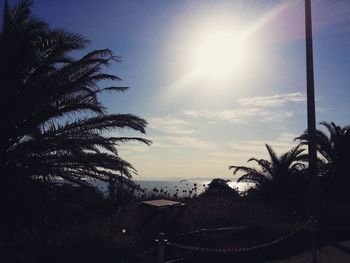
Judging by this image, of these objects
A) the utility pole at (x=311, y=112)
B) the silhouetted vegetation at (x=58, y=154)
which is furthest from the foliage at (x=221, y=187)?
the utility pole at (x=311, y=112)

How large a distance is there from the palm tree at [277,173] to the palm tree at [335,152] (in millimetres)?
1529

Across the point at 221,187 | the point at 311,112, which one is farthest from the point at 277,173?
the point at 311,112

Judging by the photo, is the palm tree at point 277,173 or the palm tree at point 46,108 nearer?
the palm tree at point 46,108

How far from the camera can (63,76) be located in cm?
1108

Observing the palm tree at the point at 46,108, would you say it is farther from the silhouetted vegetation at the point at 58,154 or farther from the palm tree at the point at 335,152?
the palm tree at the point at 335,152

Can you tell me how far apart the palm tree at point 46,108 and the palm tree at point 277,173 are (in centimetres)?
1018

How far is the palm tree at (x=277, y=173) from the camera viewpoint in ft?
64.8

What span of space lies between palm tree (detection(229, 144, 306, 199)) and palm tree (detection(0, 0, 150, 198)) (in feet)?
33.4

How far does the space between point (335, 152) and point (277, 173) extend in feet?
14.2

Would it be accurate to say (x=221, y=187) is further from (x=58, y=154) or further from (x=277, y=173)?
(x=58, y=154)

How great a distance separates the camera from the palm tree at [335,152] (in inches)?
862

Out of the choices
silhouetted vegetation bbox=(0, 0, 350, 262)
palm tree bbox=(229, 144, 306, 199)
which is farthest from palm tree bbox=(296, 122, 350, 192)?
silhouetted vegetation bbox=(0, 0, 350, 262)

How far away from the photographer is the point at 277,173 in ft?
66.2

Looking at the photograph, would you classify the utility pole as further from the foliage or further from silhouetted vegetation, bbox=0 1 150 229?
the foliage
